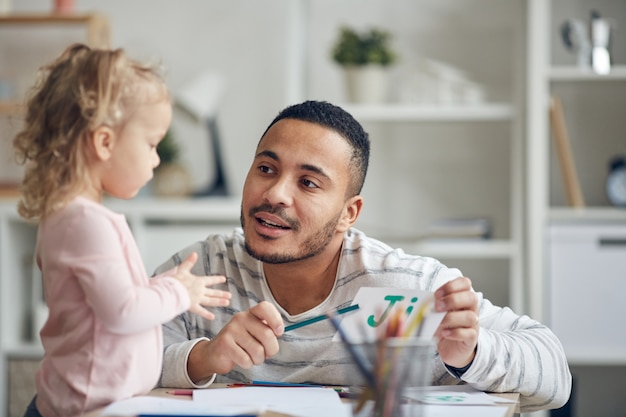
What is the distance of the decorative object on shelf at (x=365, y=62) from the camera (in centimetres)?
326

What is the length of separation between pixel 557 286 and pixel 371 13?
1271 millimetres

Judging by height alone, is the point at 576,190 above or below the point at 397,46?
below

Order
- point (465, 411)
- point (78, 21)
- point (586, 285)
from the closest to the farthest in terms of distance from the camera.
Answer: point (465, 411) → point (586, 285) → point (78, 21)

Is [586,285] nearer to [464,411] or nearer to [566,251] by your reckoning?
[566,251]

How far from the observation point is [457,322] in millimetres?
1264

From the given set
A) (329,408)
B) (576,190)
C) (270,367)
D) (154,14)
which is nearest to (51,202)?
(329,408)

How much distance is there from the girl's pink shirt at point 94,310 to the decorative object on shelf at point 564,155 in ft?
7.43

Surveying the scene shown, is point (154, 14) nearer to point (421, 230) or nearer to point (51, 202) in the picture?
point (421, 230)

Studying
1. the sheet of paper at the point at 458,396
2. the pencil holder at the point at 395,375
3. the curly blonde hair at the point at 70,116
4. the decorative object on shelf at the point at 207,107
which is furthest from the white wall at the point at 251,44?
the pencil holder at the point at 395,375

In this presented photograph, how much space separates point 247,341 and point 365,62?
2104 millimetres

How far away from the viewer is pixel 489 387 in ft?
4.52

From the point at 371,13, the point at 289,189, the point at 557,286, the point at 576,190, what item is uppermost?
the point at 371,13

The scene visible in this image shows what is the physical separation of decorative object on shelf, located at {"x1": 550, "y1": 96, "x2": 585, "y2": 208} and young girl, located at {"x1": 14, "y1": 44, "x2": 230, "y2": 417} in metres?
2.18

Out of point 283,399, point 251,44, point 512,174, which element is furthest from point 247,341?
point 251,44
